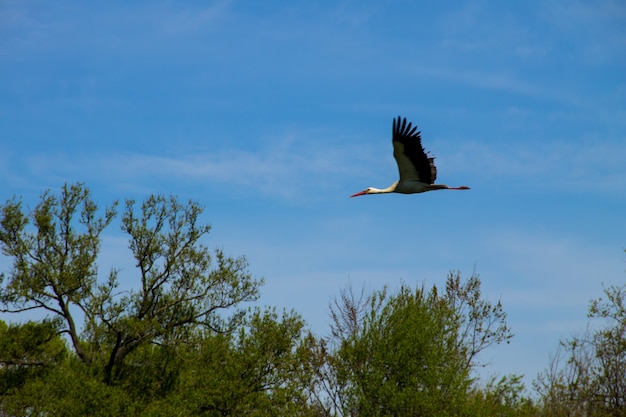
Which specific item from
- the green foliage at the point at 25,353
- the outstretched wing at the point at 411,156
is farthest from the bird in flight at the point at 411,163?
the green foliage at the point at 25,353

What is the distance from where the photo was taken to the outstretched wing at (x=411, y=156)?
938 inches

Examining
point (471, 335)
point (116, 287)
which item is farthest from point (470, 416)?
point (116, 287)

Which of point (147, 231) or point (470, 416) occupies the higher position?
point (147, 231)

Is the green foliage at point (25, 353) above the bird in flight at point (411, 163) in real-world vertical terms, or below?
below

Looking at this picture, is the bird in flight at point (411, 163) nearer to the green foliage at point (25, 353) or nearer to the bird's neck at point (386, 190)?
the bird's neck at point (386, 190)

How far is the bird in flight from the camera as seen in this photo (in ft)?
78.2

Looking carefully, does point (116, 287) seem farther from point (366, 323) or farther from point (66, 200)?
point (366, 323)

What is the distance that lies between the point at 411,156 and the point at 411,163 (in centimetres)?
31

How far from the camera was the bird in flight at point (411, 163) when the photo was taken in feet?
78.2

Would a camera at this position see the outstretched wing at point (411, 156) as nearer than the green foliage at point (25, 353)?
Yes

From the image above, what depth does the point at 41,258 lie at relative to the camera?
36250mm

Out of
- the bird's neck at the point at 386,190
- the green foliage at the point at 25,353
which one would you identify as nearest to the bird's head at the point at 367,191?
the bird's neck at the point at 386,190

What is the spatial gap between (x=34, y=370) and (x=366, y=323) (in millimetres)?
13933

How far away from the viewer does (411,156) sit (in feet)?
79.1
